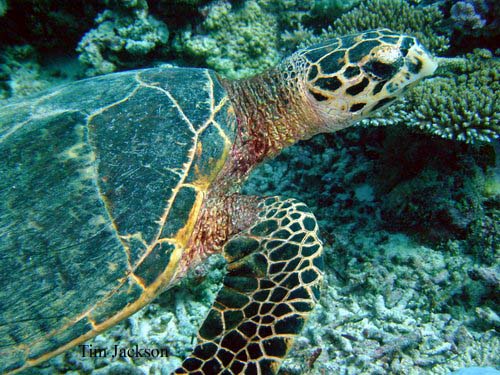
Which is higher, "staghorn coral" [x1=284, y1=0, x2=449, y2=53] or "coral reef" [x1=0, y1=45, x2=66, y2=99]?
"coral reef" [x1=0, y1=45, x2=66, y2=99]

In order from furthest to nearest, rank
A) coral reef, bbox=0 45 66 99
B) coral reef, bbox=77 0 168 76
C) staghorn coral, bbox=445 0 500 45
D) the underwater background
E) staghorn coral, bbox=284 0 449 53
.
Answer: coral reef, bbox=0 45 66 99, coral reef, bbox=77 0 168 76, staghorn coral, bbox=284 0 449 53, staghorn coral, bbox=445 0 500 45, the underwater background

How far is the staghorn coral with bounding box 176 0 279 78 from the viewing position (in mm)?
4281

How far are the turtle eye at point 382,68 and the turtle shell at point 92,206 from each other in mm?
1255

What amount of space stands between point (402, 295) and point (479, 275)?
24.3 inches

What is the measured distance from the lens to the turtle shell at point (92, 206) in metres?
1.62

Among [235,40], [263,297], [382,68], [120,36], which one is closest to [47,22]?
[120,36]

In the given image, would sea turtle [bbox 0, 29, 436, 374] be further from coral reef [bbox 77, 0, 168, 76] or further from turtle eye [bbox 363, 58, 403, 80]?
coral reef [bbox 77, 0, 168, 76]

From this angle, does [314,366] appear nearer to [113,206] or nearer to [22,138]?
[113,206]

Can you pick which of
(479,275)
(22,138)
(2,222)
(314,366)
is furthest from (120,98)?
(479,275)

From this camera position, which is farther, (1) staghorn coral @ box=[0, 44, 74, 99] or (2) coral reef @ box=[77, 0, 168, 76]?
(1) staghorn coral @ box=[0, 44, 74, 99]

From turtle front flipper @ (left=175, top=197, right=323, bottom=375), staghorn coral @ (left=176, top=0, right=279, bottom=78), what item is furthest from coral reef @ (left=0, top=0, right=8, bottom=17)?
turtle front flipper @ (left=175, top=197, right=323, bottom=375)

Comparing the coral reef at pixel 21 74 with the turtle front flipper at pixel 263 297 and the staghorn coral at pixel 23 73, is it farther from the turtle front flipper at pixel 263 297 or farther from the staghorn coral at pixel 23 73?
the turtle front flipper at pixel 263 297

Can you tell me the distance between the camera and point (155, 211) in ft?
5.96

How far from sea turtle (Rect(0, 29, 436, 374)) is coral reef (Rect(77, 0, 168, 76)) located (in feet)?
6.26
